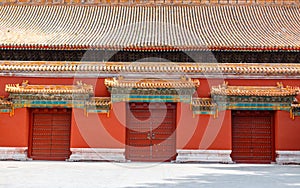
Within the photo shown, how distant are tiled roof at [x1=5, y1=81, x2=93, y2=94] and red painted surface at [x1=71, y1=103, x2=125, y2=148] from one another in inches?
33.9

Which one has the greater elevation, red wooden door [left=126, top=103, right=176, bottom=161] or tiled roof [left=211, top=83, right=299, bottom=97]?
tiled roof [left=211, top=83, right=299, bottom=97]

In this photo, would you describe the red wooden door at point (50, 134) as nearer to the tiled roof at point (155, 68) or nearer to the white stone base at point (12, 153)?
the white stone base at point (12, 153)

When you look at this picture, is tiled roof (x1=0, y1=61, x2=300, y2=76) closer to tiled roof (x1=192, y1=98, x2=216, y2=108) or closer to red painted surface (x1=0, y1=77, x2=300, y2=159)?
tiled roof (x1=192, y1=98, x2=216, y2=108)

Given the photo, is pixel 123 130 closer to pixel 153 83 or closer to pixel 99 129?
pixel 99 129

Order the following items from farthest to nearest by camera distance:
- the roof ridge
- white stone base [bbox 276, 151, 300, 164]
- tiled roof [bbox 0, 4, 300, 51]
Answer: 1. the roof ridge
2. tiled roof [bbox 0, 4, 300, 51]
3. white stone base [bbox 276, 151, 300, 164]

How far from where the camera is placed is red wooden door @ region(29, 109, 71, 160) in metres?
17.6

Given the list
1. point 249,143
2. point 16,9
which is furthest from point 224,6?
point 16,9

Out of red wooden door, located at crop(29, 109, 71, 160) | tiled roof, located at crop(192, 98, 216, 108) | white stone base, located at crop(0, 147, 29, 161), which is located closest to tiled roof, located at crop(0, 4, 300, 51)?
tiled roof, located at crop(192, 98, 216, 108)

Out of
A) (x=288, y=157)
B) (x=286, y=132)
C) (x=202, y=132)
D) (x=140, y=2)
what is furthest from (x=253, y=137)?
(x=140, y=2)

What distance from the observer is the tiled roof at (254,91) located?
17.2m

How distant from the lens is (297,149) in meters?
16.9

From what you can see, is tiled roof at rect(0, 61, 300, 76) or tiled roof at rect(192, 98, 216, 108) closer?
tiled roof at rect(192, 98, 216, 108)

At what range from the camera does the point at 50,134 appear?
58.1ft

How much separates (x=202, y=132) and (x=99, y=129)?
13.5ft
